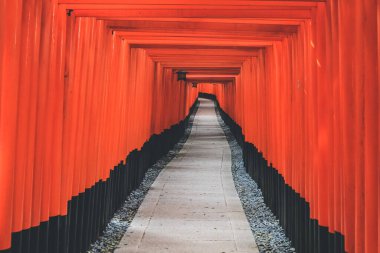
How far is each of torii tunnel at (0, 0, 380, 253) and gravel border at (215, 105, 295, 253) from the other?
0.19 m

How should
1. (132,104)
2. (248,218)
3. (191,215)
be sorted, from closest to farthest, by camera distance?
(248,218), (191,215), (132,104)

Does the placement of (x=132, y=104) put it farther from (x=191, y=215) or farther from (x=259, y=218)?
(x=259, y=218)

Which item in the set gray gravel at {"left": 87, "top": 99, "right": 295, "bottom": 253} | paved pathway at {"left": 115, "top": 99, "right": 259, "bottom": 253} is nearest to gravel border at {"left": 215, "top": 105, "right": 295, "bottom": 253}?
gray gravel at {"left": 87, "top": 99, "right": 295, "bottom": 253}

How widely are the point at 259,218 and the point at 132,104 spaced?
342 centimetres

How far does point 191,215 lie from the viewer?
9.30 meters

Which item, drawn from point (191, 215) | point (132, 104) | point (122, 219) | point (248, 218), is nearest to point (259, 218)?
point (248, 218)

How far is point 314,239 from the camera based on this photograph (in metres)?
5.75

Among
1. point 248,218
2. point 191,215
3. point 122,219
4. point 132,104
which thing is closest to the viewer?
point 122,219

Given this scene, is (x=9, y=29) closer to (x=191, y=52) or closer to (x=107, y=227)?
(x=107, y=227)

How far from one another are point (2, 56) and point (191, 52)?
7.43 meters

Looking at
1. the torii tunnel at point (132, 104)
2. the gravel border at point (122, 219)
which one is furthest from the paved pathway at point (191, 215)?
the torii tunnel at point (132, 104)

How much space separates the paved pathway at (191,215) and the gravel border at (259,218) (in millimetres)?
136

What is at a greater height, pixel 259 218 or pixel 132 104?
pixel 132 104

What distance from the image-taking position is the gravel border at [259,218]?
292 inches
